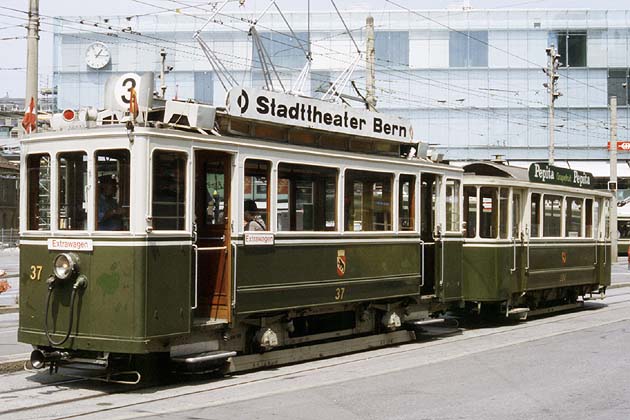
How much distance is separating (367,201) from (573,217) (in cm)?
839

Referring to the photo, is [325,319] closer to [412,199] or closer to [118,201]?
[412,199]

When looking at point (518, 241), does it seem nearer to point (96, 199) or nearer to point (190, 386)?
point (190, 386)

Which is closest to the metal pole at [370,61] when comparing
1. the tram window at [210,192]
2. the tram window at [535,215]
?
the tram window at [535,215]

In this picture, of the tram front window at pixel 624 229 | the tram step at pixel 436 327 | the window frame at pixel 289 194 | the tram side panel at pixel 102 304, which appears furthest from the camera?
the tram front window at pixel 624 229

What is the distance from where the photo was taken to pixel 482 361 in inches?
504

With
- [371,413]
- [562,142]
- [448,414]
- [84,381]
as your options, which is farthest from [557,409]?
[562,142]

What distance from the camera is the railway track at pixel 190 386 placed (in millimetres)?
9297

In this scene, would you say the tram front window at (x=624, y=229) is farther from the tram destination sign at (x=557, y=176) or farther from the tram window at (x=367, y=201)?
the tram window at (x=367, y=201)

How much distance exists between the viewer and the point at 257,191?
38.0ft

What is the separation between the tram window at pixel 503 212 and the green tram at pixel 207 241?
3884 millimetres

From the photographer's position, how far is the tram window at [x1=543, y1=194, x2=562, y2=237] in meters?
18.9

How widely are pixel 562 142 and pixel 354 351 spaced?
53193mm

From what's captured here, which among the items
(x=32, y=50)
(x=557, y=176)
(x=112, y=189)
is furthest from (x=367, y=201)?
(x=32, y=50)

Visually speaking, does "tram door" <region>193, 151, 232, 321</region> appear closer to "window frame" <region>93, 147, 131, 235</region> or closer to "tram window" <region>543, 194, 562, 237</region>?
"window frame" <region>93, 147, 131, 235</region>
